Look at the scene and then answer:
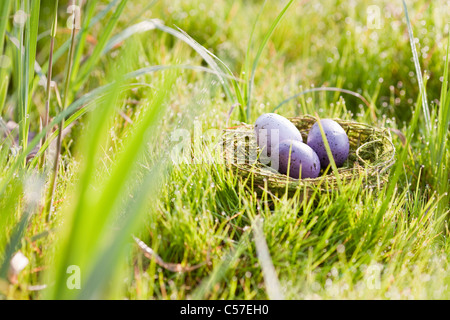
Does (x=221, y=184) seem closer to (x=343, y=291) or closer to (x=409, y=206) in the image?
(x=343, y=291)

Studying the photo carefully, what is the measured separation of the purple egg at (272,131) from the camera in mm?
1594

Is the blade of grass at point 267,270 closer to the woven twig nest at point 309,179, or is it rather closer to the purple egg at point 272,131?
the woven twig nest at point 309,179

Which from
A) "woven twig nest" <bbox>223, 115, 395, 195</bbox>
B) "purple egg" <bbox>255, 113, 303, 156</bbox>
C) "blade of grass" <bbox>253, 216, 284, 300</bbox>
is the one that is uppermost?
"purple egg" <bbox>255, 113, 303, 156</bbox>

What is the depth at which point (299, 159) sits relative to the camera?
1504 mm

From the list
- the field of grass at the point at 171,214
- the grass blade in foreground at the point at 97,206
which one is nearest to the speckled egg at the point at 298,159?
the field of grass at the point at 171,214

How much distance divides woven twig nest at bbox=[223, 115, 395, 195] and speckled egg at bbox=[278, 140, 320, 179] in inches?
1.9

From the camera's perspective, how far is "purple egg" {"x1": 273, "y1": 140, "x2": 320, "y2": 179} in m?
1.51

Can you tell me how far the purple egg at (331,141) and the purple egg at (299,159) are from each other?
0.09 meters

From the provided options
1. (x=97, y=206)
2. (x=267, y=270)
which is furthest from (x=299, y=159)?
(x=97, y=206)

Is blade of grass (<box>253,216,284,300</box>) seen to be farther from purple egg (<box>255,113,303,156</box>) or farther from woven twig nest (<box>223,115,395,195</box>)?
purple egg (<box>255,113,303,156</box>)

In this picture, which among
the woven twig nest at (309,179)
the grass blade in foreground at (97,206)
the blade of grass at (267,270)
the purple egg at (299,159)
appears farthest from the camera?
the purple egg at (299,159)

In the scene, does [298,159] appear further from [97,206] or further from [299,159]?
[97,206]

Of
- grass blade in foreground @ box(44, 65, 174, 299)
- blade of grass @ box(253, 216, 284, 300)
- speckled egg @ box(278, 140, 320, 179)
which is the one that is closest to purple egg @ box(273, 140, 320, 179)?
speckled egg @ box(278, 140, 320, 179)
